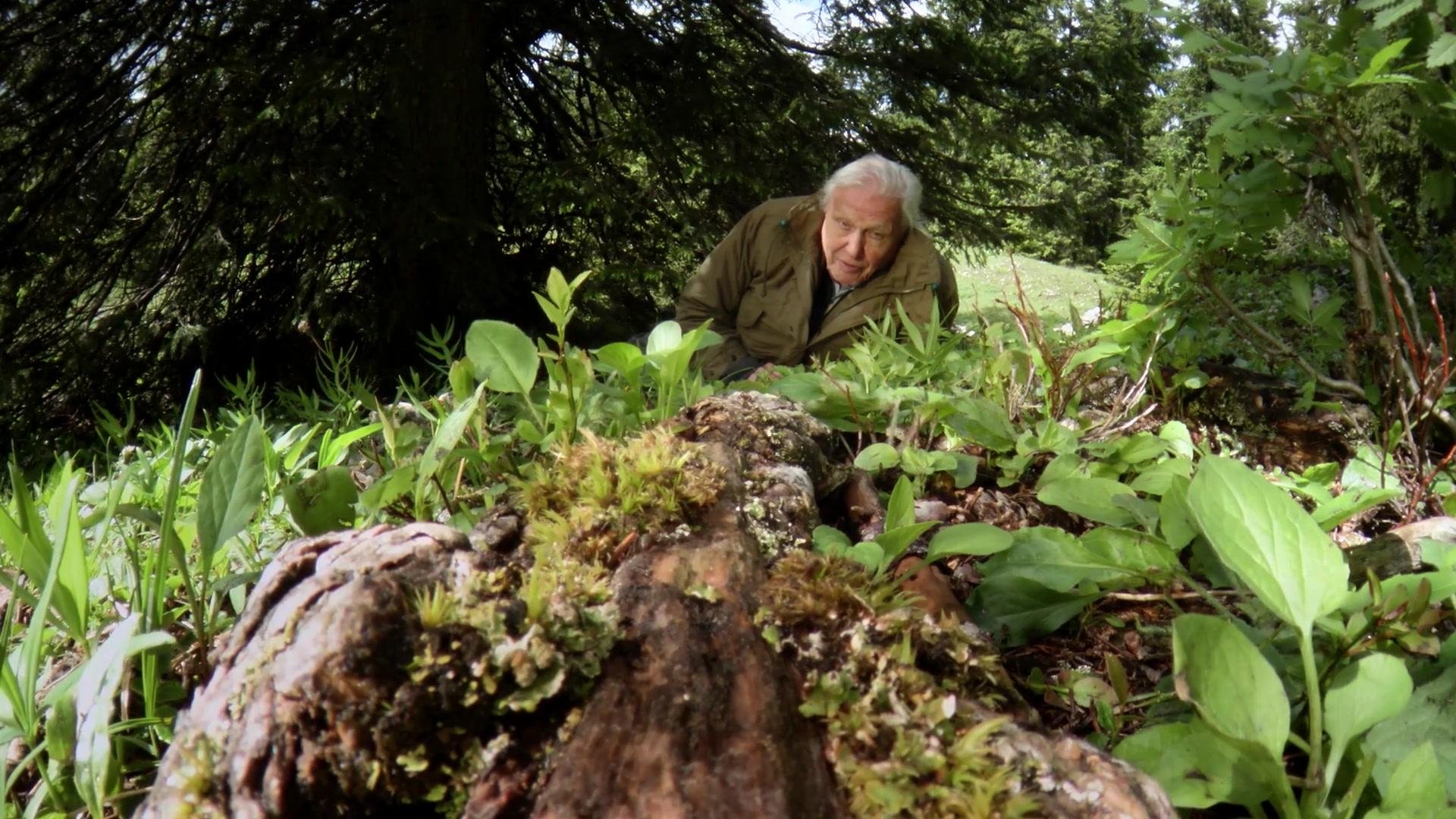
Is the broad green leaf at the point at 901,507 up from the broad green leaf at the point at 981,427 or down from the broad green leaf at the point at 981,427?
up

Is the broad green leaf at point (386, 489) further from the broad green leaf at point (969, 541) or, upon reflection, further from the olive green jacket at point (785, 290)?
the olive green jacket at point (785, 290)

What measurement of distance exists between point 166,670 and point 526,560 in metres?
0.51

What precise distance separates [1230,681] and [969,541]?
1.14ft

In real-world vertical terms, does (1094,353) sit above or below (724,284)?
below

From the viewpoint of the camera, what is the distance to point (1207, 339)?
2516mm

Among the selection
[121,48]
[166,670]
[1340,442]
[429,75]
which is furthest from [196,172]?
[1340,442]

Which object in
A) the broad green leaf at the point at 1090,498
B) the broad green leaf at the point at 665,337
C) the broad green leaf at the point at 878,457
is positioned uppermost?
the broad green leaf at the point at 665,337

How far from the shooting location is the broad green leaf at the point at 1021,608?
1245 millimetres

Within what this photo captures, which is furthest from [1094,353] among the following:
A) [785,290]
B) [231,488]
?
[785,290]

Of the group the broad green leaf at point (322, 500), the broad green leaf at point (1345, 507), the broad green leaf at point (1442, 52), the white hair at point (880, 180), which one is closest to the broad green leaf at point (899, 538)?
the broad green leaf at point (1345, 507)

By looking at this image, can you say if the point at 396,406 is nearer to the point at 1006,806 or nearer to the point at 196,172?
the point at 1006,806

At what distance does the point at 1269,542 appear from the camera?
1029 mm

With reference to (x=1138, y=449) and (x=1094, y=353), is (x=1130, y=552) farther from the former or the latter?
(x=1094, y=353)

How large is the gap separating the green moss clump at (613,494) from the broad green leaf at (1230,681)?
0.62 meters
